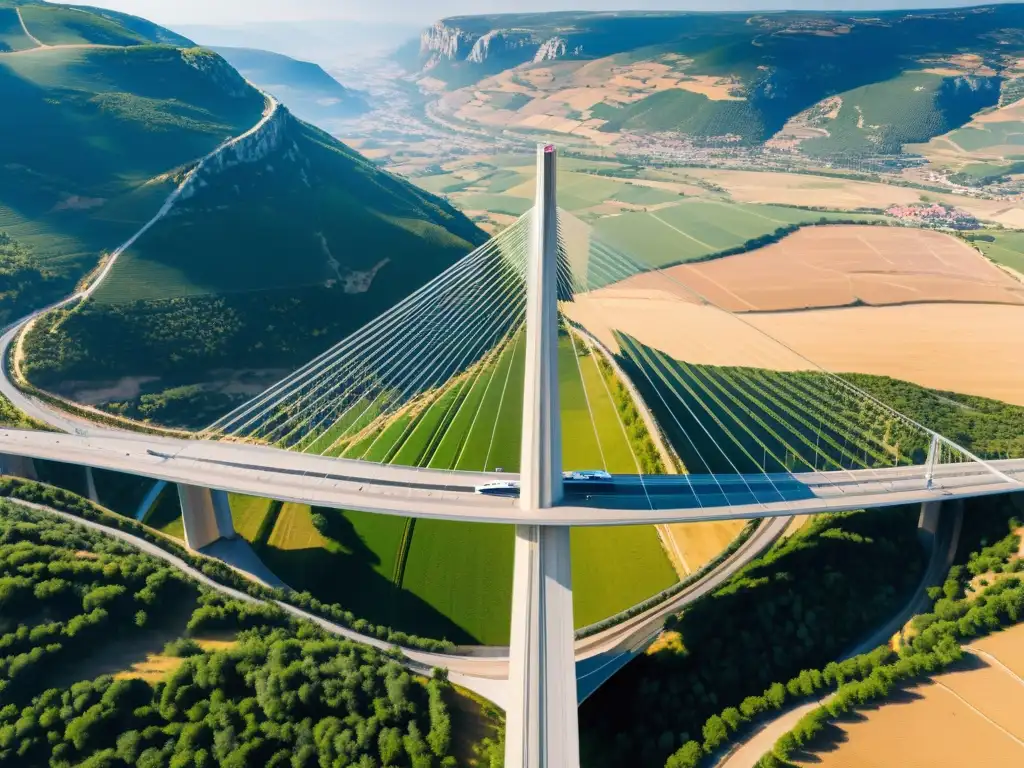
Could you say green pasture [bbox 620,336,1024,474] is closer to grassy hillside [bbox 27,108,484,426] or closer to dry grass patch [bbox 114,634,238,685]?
dry grass patch [bbox 114,634,238,685]

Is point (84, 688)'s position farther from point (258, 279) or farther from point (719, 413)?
point (258, 279)

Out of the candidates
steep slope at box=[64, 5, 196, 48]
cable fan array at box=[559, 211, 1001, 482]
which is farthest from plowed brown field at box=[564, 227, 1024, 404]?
steep slope at box=[64, 5, 196, 48]

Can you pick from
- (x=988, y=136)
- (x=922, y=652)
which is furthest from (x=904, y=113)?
(x=922, y=652)

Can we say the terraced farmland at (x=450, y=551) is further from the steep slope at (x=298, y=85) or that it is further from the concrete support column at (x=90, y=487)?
the steep slope at (x=298, y=85)

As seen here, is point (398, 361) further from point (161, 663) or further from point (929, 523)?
point (929, 523)

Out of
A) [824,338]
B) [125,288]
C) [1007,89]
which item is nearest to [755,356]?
[824,338]

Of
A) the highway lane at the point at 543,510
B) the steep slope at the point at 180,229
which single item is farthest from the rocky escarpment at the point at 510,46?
the highway lane at the point at 543,510
